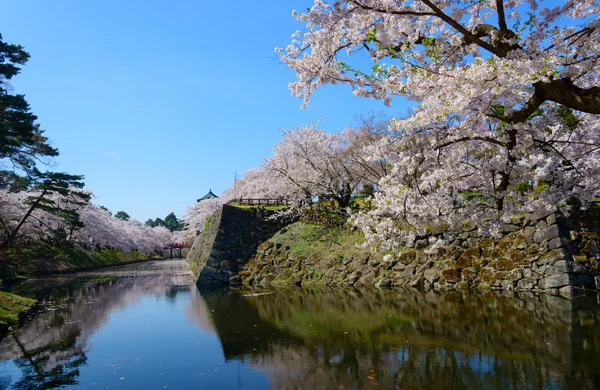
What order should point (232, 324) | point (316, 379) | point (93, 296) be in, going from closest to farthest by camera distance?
1. point (316, 379)
2. point (232, 324)
3. point (93, 296)

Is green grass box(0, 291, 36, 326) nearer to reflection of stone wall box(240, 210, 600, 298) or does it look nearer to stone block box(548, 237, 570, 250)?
reflection of stone wall box(240, 210, 600, 298)

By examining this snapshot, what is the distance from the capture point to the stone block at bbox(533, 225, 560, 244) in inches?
498

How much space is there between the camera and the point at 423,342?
7441 mm

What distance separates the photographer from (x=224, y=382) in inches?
230

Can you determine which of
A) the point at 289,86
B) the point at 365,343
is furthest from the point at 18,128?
the point at 365,343

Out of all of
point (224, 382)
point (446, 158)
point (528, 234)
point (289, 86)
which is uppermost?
point (289, 86)

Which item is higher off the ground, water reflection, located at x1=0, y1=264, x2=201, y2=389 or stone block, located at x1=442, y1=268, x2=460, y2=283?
stone block, located at x1=442, y1=268, x2=460, y2=283

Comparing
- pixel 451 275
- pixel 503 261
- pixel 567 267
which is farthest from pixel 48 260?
pixel 567 267

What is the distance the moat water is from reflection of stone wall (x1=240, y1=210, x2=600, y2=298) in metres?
1.14

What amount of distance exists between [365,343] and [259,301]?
7293 mm

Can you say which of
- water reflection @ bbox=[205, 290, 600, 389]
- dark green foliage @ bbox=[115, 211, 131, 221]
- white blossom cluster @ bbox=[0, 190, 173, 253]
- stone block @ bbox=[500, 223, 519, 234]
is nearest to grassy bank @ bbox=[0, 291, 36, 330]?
water reflection @ bbox=[205, 290, 600, 389]

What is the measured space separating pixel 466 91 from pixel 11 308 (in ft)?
43.8

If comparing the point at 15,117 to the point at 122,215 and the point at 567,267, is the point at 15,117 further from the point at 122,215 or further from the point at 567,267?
the point at 122,215

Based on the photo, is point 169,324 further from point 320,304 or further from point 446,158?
point 446,158
